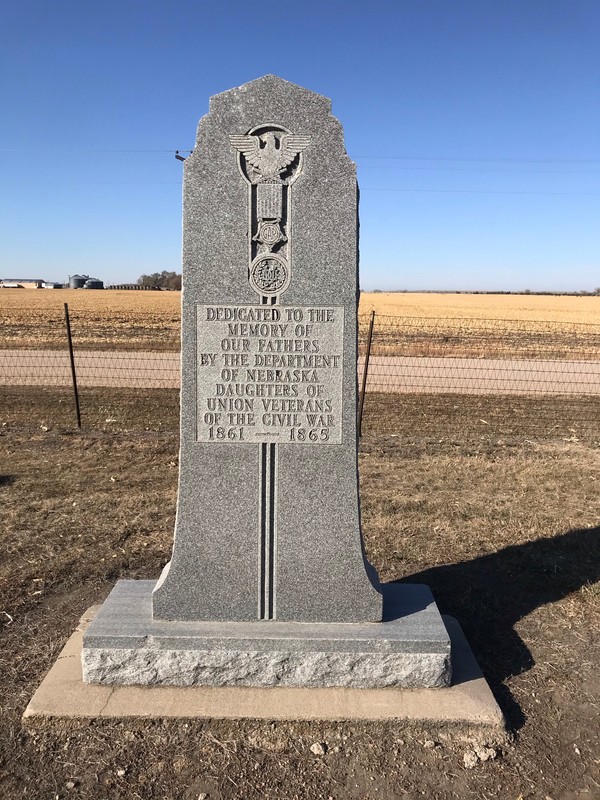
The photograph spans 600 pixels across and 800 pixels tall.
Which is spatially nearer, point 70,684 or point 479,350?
point 70,684

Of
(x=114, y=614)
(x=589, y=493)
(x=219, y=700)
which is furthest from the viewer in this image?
(x=589, y=493)

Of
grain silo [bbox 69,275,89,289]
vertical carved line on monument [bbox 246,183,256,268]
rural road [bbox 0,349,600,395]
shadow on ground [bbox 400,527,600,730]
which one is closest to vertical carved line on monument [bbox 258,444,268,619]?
vertical carved line on monument [bbox 246,183,256,268]

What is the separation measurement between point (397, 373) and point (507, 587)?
34.4ft

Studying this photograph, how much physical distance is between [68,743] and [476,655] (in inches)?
88.6

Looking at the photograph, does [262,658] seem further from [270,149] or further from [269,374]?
[270,149]

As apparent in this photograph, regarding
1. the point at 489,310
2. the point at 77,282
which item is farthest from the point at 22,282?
the point at 489,310

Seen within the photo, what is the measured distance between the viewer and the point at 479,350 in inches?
777

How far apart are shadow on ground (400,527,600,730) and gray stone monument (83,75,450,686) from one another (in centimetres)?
55

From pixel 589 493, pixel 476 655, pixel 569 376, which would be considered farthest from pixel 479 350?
pixel 476 655

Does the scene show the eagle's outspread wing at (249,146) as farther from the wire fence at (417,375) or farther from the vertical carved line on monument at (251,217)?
the wire fence at (417,375)

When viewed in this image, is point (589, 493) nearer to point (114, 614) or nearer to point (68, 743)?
point (114, 614)

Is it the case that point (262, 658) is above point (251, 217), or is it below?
below

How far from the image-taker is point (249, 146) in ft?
10.5

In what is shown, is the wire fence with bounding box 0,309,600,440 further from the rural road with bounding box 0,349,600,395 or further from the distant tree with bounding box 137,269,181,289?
the distant tree with bounding box 137,269,181,289
